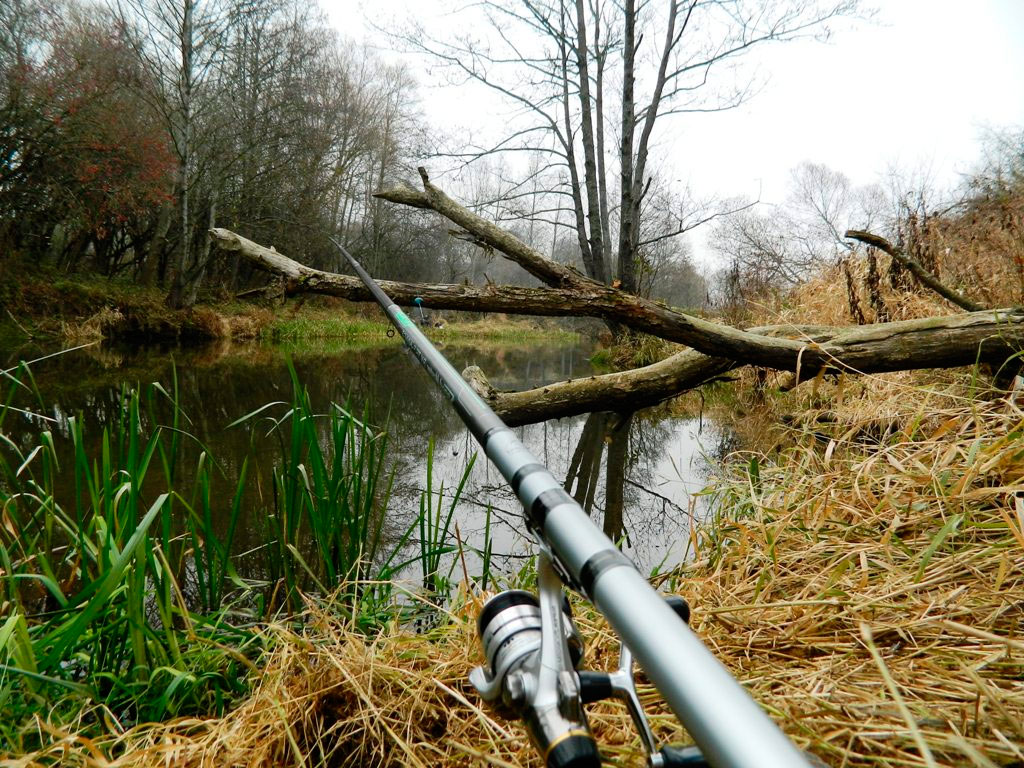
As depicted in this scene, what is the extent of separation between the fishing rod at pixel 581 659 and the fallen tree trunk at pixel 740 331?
2.21 metres

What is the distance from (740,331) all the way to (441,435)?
3083 millimetres

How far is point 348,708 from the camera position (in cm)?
123

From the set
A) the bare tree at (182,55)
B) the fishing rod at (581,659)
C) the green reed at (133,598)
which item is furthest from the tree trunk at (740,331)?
the bare tree at (182,55)

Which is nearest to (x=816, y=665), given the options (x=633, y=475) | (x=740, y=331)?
(x=740, y=331)

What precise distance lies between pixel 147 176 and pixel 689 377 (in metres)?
14.8

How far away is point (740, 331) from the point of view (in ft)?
9.63

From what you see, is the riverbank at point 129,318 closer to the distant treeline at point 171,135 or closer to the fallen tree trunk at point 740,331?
the distant treeline at point 171,135

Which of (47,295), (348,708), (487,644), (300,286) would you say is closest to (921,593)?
(487,644)

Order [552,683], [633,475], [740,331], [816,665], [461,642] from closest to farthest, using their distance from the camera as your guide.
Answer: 1. [552,683]
2. [816,665]
3. [461,642]
4. [740,331]
5. [633,475]

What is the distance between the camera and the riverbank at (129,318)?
36.6 feet

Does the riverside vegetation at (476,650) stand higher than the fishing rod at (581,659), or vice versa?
the fishing rod at (581,659)

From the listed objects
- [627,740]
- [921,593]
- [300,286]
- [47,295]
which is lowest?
[627,740]

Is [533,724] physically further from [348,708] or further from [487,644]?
[348,708]

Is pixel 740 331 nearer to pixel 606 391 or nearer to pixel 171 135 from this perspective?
pixel 606 391
